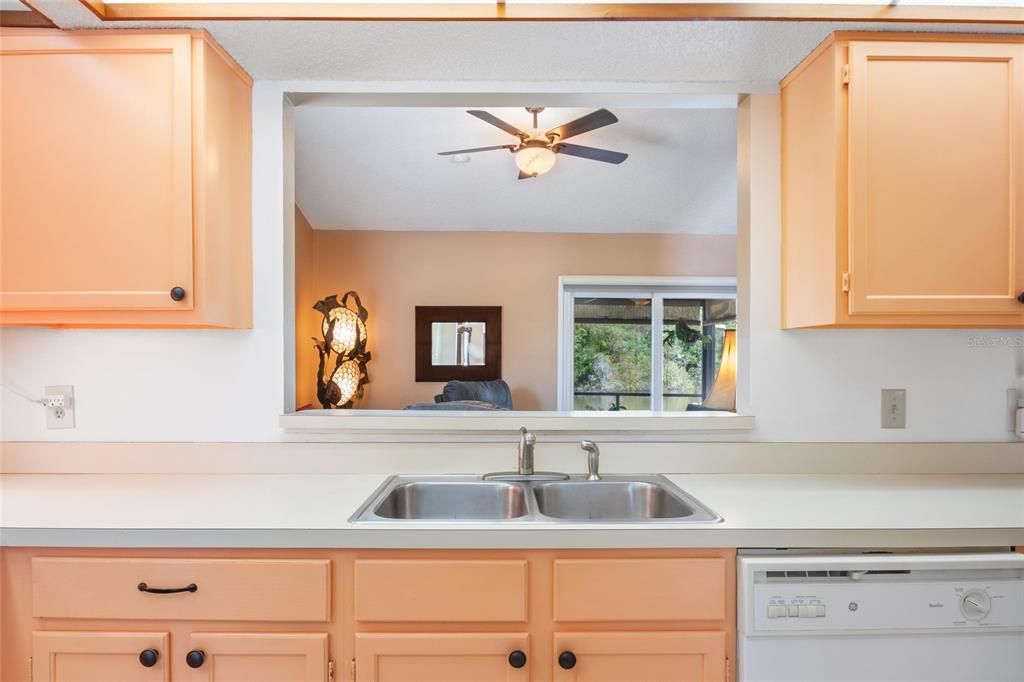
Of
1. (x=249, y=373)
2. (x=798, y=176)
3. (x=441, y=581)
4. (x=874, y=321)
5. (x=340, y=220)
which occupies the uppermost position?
(x=340, y=220)

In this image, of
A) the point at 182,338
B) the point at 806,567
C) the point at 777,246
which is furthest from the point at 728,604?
the point at 182,338

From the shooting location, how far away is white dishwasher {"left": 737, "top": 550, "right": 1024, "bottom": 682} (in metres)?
1.21

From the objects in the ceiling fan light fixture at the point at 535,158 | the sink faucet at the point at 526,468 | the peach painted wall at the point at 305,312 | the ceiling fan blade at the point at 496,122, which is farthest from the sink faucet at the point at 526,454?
the peach painted wall at the point at 305,312

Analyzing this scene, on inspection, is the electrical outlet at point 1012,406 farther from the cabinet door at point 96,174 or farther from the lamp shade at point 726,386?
the cabinet door at point 96,174

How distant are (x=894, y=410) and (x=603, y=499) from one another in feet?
3.05

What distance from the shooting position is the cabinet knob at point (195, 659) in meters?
1.21

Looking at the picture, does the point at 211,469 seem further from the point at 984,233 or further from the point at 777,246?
the point at 984,233

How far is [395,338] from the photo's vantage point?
17.5 ft

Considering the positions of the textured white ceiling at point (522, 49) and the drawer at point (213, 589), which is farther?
the textured white ceiling at point (522, 49)

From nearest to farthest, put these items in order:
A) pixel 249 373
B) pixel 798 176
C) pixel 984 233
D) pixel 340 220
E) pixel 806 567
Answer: pixel 806 567
pixel 984 233
pixel 798 176
pixel 249 373
pixel 340 220

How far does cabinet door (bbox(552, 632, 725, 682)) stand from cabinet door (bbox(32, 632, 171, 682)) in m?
0.83

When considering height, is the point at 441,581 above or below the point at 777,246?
below

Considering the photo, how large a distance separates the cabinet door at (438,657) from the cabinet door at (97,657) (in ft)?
1.37

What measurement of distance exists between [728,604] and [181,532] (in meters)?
1.14
